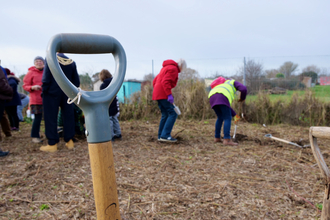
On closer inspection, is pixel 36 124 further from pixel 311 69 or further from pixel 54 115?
pixel 311 69

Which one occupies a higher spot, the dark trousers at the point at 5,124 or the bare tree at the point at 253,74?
the bare tree at the point at 253,74

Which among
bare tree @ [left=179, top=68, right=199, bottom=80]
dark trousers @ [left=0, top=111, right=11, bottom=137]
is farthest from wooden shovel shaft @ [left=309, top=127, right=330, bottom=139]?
bare tree @ [left=179, top=68, right=199, bottom=80]

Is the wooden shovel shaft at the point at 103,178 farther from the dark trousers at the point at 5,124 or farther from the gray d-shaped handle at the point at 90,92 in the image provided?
the dark trousers at the point at 5,124

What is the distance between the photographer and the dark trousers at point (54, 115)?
3.95m

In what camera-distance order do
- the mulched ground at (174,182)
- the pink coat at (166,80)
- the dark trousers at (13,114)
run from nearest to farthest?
the mulched ground at (174,182), the pink coat at (166,80), the dark trousers at (13,114)

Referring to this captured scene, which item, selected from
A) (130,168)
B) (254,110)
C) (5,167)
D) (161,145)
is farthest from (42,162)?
(254,110)

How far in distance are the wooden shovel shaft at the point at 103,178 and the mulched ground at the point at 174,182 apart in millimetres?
1134

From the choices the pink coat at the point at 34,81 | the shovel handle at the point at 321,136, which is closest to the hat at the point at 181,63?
the pink coat at the point at 34,81

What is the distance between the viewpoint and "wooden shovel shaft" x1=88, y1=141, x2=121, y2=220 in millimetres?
1104

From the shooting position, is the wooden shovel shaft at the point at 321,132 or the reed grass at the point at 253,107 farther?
the reed grass at the point at 253,107

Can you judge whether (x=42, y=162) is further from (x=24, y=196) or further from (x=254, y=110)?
(x=254, y=110)

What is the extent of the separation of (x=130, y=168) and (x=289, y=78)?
7.08 metres

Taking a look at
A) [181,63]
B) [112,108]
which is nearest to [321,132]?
[181,63]

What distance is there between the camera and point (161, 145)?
484 cm
